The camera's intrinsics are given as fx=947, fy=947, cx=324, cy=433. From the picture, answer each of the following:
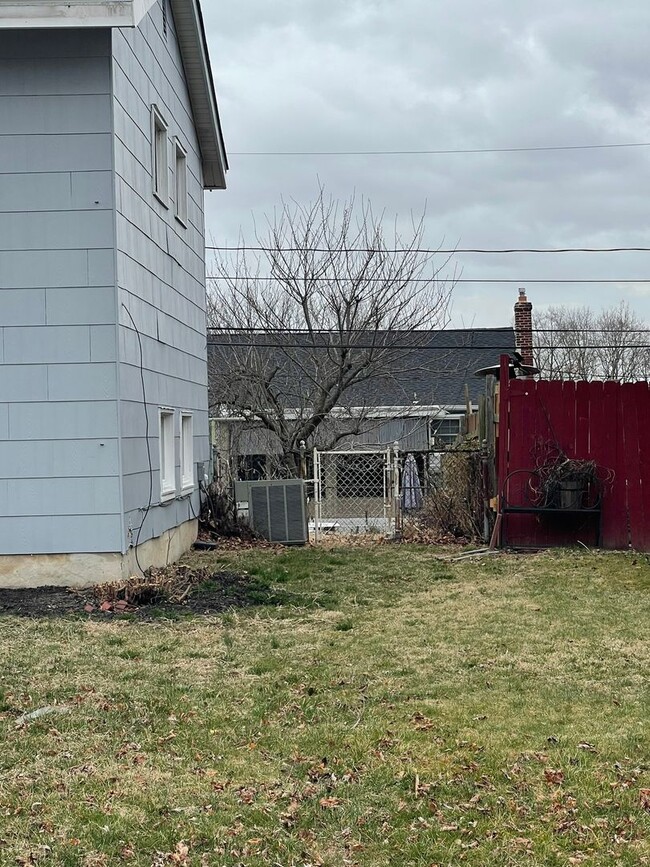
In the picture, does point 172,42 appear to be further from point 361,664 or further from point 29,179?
point 361,664

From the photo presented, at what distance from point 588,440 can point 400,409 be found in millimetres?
11295

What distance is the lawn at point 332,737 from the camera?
3416 mm

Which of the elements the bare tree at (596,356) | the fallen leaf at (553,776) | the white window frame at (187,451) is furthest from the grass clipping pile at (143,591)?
the bare tree at (596,356)

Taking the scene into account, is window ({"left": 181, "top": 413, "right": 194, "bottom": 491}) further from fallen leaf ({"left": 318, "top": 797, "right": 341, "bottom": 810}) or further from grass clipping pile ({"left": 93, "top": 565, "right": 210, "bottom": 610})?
fallen leaf ({"left": 318, "top": 797, "right": 341, "bottom": 810})

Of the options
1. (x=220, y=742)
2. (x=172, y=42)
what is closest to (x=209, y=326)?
(x=172, y=42)

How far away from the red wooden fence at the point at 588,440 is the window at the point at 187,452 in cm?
391

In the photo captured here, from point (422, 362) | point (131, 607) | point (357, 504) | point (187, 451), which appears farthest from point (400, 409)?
point (131, 607)

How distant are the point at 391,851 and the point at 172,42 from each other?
34.0 ft

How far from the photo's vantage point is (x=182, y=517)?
37.8 feet

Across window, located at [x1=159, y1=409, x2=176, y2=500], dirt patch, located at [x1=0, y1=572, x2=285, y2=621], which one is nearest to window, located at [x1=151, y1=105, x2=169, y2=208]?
window, located at [x1=159, y1=409, x2=176, y2=500]

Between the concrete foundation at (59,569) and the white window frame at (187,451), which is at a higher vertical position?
the white window frame at (187,451)

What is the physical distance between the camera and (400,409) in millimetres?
22469

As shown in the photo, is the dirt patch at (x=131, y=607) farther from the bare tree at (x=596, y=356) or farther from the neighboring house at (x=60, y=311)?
the bare tree at (x=596, y=356)


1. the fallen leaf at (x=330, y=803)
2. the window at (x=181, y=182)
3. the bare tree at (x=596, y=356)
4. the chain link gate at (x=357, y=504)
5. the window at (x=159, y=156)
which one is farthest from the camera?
the bare tree at (x=596, y=356)
